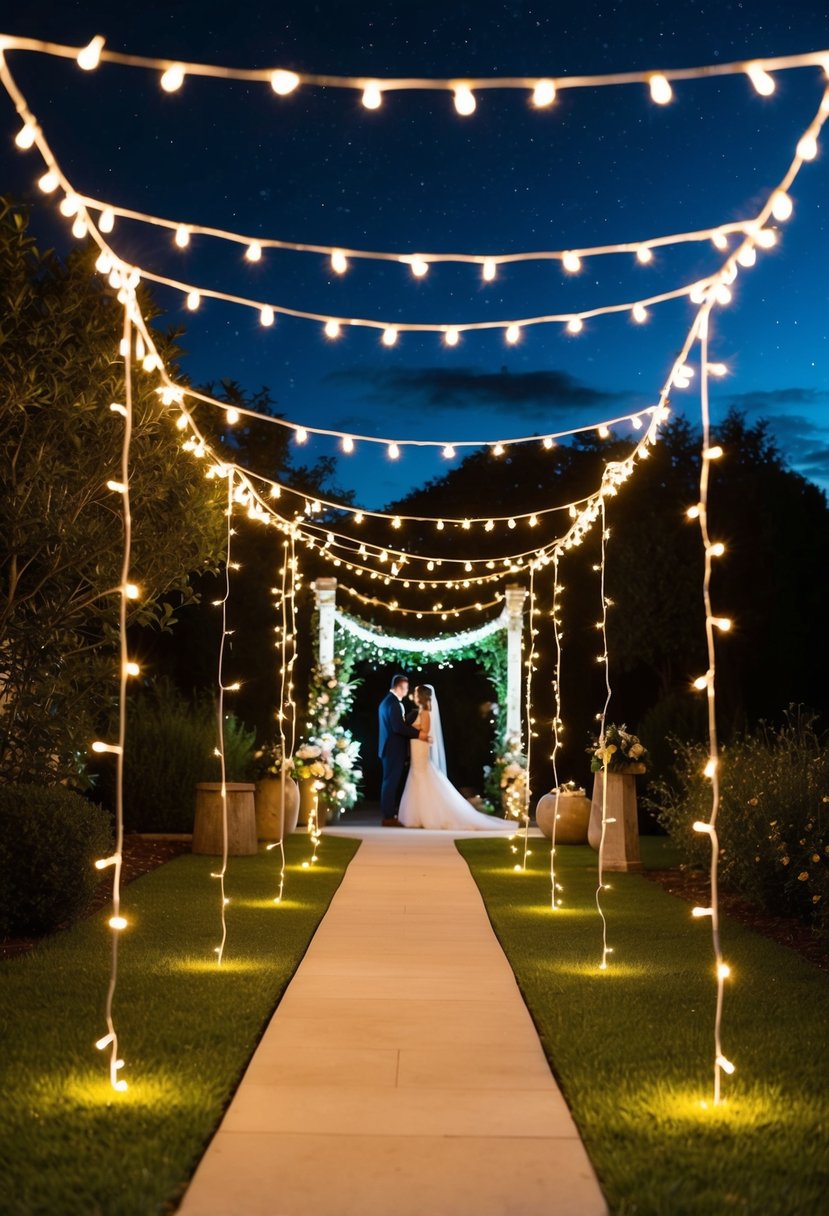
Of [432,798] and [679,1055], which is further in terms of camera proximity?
[432,798]

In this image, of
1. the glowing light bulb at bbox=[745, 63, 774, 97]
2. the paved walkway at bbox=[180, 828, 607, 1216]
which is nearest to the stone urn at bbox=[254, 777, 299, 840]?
the paved walkway at bbox=[180, 828, 607, 1216]

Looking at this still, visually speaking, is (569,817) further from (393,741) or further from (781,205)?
(781,205)

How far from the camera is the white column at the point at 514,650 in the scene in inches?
724

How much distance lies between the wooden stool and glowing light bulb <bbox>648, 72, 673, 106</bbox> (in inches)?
378

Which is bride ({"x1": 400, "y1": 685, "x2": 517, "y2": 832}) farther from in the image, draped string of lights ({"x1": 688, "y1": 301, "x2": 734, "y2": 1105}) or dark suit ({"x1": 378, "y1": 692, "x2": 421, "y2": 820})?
draped string of lights ({"x1": 688, "y1": 301, "x2": 734, "y2": 1105})

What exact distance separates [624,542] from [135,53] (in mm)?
23294

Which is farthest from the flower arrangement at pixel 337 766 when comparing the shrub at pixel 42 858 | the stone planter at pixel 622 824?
the shrub at pixel 42 858

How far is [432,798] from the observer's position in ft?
58.7

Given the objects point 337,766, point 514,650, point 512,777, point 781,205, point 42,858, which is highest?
point 781,205

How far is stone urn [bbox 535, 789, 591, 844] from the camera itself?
49.7ft

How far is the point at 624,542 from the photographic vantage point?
26734 mm

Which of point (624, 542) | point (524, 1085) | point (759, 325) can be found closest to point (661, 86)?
point (524, 1085)

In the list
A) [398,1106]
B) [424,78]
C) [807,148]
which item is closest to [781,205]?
[807,148]

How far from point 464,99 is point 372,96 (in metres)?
0.28
